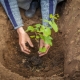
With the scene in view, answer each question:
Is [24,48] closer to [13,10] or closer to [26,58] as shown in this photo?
[26,58]

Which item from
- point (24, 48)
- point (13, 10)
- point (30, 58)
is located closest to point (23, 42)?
point (24, 48)

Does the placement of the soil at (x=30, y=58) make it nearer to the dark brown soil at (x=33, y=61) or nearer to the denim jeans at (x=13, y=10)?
the dark brown soil at (x=33, y=61)

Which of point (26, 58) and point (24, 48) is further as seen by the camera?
point (26, 58)

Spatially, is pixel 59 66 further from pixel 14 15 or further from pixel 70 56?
pixel 14 15

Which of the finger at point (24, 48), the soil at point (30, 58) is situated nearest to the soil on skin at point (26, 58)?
the soil at point (30, 58)

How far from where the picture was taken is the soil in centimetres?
190

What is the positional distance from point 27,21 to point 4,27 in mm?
297

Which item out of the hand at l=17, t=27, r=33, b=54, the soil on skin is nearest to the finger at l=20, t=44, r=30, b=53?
Result: the hand at l=17, t=27, r=33, b=54

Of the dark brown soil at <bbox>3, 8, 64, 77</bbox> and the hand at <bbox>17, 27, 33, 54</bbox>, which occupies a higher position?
the hand at <bbox>17, 27, 33, 54</bbox>

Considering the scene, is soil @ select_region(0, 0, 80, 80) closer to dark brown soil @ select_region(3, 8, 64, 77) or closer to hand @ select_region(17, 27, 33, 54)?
dark brown soil @ select_region(3, 8, 64, 77)

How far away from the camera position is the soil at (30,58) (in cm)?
190

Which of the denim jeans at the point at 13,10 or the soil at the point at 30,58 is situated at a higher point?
the denim jeans at the point at 13,10

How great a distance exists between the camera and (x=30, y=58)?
2139 millimetres

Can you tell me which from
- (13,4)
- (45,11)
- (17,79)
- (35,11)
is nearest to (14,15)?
(13,4)
